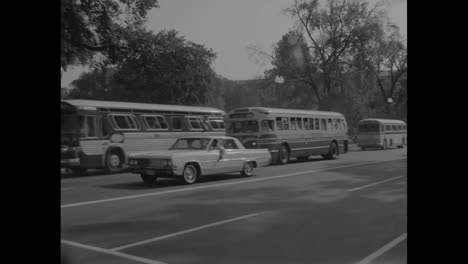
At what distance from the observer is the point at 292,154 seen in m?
22.7

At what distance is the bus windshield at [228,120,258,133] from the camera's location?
71.5 ft

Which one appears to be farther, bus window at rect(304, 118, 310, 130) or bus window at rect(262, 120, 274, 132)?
bus window at rect(304, 118, 310, 130)

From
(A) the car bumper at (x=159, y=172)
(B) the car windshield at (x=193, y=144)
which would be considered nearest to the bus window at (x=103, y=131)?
(B) the car windshield at (x=193, y=144)

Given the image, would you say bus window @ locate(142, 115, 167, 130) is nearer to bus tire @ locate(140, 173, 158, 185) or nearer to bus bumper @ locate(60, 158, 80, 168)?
bus bumper @ locate(60, 158, 80, 168)

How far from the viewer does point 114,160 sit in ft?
60.5

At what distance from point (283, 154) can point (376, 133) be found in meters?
17.7

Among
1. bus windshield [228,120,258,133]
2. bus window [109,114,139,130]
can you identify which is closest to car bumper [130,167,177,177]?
bus window [109,114,139,130]

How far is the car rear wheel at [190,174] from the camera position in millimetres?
13164

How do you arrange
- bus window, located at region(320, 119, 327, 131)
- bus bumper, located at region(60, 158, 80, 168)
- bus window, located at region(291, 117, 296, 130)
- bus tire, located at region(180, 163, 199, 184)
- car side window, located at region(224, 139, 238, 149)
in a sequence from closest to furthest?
1. bus tire, located at region(180, 163, 199, 184)
2. car side window, located at region(224, 139, 238, 149)
3. bus bumper, located at region(60, 158, 80, 168)
4. bus window, located at region(291, 117, 296, 130)
5. bus window, located at region(320, 119, 327, 131)

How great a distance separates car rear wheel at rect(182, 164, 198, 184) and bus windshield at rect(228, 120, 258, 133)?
8440 mm

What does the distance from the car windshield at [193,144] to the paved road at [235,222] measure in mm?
1181
